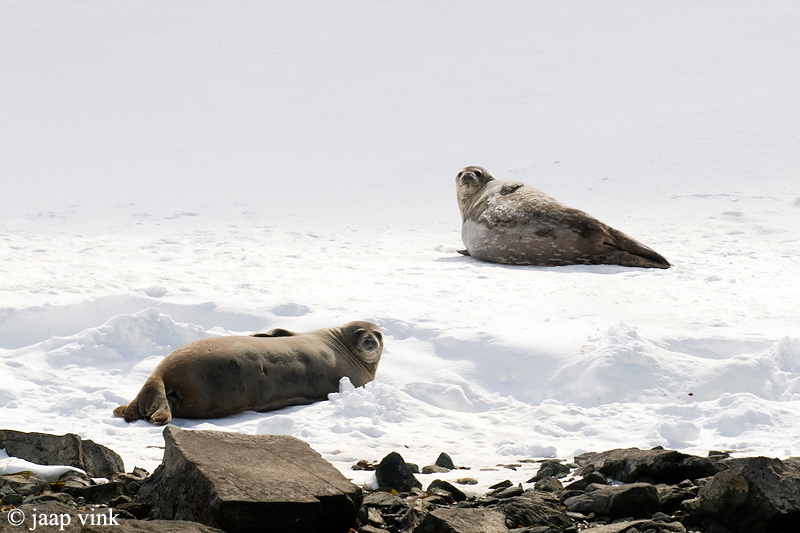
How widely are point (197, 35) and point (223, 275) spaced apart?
1580 cm

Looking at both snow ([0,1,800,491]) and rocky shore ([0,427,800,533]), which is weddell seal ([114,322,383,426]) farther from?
rocky shore ([0,427,800,533])

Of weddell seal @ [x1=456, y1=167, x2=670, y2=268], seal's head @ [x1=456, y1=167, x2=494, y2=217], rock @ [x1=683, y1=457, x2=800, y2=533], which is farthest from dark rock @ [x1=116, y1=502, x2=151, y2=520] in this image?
seal's head @ [x1=456, y1=167, x2=494, y2=217]

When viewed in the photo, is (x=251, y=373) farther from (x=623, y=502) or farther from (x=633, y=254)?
(x=633, y=254)

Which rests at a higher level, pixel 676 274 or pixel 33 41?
pixel 33 41

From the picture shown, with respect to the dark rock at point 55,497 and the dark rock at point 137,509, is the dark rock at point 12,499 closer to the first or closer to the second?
the dark rock at point 55,497

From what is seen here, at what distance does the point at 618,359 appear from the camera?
486cm

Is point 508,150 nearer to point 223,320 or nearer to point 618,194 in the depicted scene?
point 618,194

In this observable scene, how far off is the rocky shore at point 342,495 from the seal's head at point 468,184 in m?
5.62

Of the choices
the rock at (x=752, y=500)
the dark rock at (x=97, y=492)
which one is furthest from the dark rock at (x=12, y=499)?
the rock at (x=752, y=500)

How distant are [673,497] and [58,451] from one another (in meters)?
2.03

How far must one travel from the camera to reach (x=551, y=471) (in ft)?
11.1

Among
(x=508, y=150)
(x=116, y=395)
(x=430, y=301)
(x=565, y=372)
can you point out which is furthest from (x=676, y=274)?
(x=508, y=150)

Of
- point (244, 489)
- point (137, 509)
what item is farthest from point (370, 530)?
point (137, 509)

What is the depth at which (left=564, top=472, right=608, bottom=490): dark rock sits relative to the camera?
315cm
